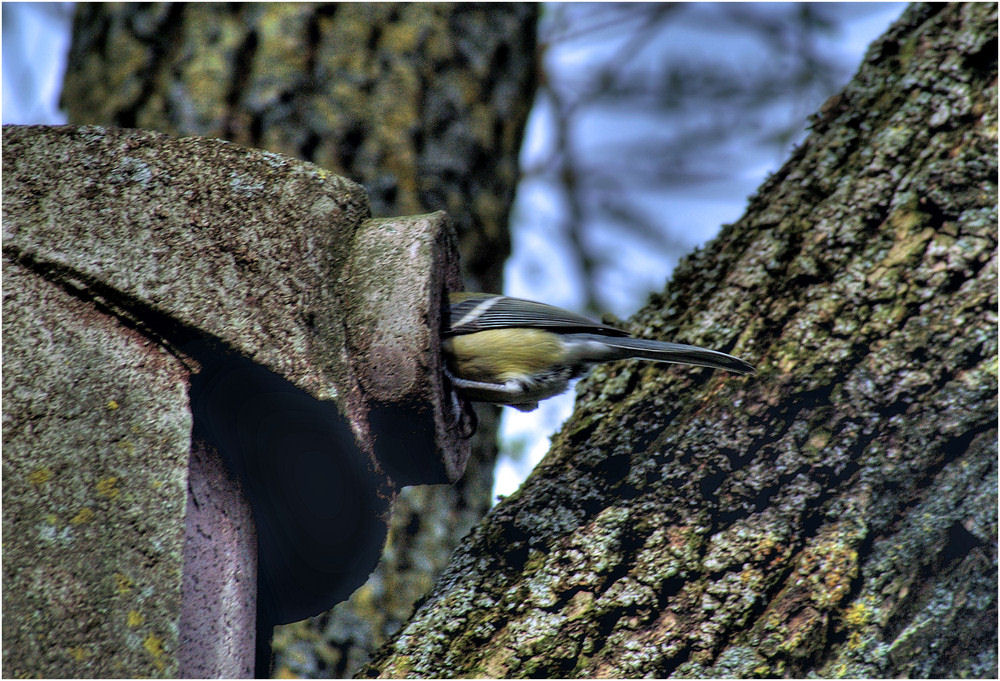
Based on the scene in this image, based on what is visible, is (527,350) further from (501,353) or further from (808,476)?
(808,476)

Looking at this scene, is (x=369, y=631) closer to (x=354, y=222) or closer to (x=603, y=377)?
(x=603, y=377)

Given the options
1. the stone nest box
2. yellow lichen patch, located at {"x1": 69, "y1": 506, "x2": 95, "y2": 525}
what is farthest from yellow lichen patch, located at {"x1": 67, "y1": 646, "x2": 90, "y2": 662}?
yellow lichen patch, located at {"x1": 69, "y1": 506, "x2": 95, "y2": 525}

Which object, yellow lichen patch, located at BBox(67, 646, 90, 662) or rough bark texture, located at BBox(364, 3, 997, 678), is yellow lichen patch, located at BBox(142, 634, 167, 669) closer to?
yellow lichen patch, located at BBox(67, 646, 90, 662)

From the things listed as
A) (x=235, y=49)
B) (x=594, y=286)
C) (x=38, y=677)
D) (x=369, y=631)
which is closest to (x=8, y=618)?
(x=38, y=677)

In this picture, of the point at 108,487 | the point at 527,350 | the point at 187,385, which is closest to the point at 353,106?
the point at 527,350

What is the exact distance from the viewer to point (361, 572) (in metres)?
1.76

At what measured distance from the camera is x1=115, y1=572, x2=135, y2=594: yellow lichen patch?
128cm

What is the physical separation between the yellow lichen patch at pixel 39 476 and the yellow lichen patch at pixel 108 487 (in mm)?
75

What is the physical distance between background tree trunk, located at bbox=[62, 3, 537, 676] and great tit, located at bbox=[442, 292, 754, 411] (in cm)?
87

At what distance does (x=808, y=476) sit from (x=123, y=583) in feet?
4.46

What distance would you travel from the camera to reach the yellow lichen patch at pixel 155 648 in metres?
1.26

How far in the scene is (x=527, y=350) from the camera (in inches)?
103

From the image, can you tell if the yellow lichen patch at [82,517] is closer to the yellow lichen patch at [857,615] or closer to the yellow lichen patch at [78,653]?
the yellow lichen patch at [78,653]

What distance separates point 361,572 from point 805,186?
148cm
